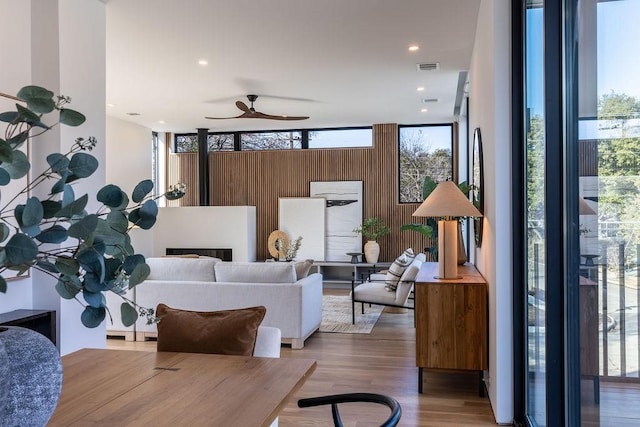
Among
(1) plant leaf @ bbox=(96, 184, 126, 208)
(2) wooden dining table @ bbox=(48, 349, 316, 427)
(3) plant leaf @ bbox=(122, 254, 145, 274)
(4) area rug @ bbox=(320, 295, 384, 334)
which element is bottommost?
(4) area rug @ bbox=(320, 295, 384, 334)

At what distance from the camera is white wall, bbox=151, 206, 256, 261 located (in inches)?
386

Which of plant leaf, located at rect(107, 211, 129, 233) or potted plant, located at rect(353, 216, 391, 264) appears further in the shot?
potted plant, located at rect(353, 216, 391, 264)

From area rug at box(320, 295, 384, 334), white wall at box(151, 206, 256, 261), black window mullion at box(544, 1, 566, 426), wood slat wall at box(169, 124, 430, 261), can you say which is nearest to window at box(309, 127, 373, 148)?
wood slat wall at box(169, 124, 430, 261)

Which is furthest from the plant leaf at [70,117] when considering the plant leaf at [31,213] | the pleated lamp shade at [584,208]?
the pleated lamp shade at [584,208]

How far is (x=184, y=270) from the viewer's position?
542cm

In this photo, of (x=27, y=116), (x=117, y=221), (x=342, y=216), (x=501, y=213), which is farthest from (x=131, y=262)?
(x=342, y=216)

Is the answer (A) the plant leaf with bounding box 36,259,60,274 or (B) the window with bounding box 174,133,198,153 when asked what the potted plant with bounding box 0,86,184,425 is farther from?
(B) the window with bounding box 174,133,198,153

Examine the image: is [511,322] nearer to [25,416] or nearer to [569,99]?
[569,99]

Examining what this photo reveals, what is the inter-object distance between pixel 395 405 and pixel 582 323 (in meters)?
0.79

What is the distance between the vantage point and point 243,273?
5.26 metres

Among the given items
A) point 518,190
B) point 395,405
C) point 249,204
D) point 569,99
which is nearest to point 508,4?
point 518,190

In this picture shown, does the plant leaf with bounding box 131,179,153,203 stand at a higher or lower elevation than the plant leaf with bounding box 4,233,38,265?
higher

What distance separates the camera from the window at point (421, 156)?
380 inches

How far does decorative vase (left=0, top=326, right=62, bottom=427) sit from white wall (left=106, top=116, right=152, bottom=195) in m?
8.04
